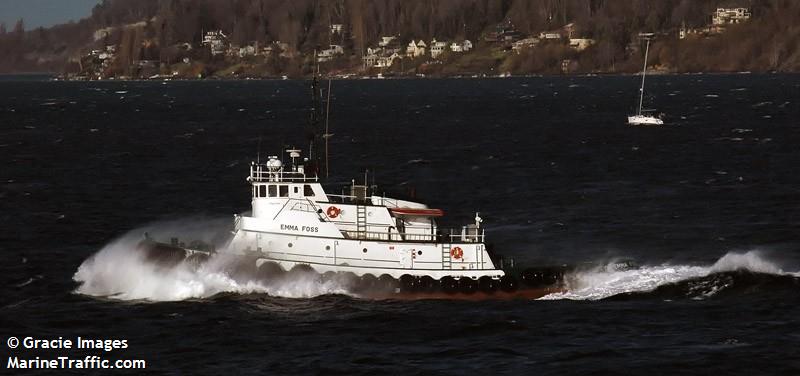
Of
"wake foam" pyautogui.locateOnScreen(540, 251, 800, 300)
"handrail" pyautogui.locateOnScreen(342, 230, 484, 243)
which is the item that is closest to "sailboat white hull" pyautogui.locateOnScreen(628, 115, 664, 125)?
"wake foam" pyautogui.locateOnScreen(540, 251, 800, 300)

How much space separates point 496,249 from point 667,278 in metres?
12.7

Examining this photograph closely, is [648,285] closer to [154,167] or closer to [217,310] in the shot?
[217,310]

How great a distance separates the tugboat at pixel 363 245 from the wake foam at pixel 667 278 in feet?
4.12

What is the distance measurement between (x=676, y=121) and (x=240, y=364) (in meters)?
140

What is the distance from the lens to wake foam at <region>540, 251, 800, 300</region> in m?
59.4

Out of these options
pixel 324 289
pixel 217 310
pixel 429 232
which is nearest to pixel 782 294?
pixel 429 232

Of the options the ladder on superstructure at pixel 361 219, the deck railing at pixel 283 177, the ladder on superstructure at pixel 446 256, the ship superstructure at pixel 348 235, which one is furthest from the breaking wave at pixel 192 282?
the ladder on superstructure at pixel 446 256

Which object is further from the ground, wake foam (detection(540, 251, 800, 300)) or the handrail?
the handrail

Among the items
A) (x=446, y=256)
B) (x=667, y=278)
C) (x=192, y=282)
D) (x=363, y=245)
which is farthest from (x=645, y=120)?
(x=192, y=282)

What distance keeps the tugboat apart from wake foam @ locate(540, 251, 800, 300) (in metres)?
1.26

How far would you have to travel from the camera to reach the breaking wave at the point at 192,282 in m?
58.1

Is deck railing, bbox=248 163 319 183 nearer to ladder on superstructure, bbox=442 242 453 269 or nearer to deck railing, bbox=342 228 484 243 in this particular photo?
deck railing, bbox=342 228 484 243

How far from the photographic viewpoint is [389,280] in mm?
57500

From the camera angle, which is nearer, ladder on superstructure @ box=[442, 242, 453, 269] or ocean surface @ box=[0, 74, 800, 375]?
ocean surface @ box=[0, 74, 800, 375]
